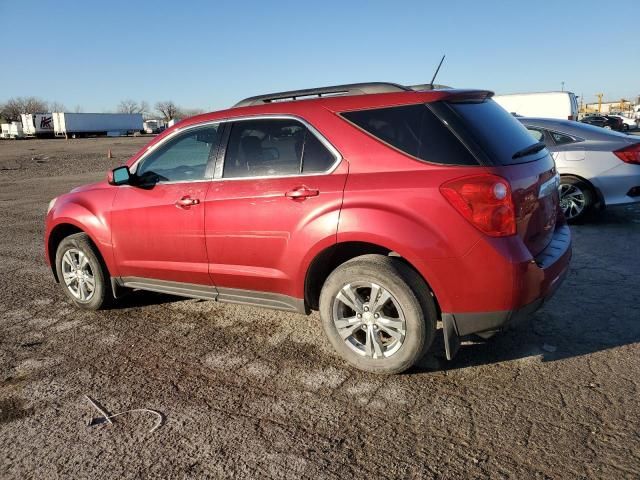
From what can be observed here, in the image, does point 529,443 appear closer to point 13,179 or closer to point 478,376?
point 478,376

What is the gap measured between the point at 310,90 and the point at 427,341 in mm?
1959

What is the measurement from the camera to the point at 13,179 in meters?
19.2

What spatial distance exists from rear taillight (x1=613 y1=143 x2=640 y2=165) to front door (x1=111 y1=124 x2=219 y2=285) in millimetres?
5622

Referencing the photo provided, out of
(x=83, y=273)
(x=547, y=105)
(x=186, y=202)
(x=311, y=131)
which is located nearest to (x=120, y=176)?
(x=186, y=202)

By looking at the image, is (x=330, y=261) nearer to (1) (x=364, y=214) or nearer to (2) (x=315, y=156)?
(1) (x=364, y=214)

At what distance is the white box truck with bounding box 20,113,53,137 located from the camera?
67.9 metres

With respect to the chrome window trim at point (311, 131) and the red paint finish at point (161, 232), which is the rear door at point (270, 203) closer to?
the chrome window trim at point (311, 131)

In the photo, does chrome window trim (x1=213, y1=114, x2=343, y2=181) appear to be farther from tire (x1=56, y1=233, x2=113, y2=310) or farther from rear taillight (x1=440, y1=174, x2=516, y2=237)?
tire (x1=56, y1=233, x2=113, y2=310)

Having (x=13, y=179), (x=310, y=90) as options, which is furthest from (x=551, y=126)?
(x=13, y=179)

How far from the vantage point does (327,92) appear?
3607mm

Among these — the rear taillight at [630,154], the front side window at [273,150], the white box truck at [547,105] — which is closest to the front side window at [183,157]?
the front side window at [273,150]

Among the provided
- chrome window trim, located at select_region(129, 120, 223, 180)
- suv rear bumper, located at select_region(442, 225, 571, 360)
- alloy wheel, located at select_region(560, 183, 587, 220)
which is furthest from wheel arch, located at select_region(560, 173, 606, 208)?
chrome window trim, located at select_region(129, 120, 223, 180)

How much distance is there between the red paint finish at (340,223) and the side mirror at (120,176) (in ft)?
0.32

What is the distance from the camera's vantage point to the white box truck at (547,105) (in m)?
18.2
